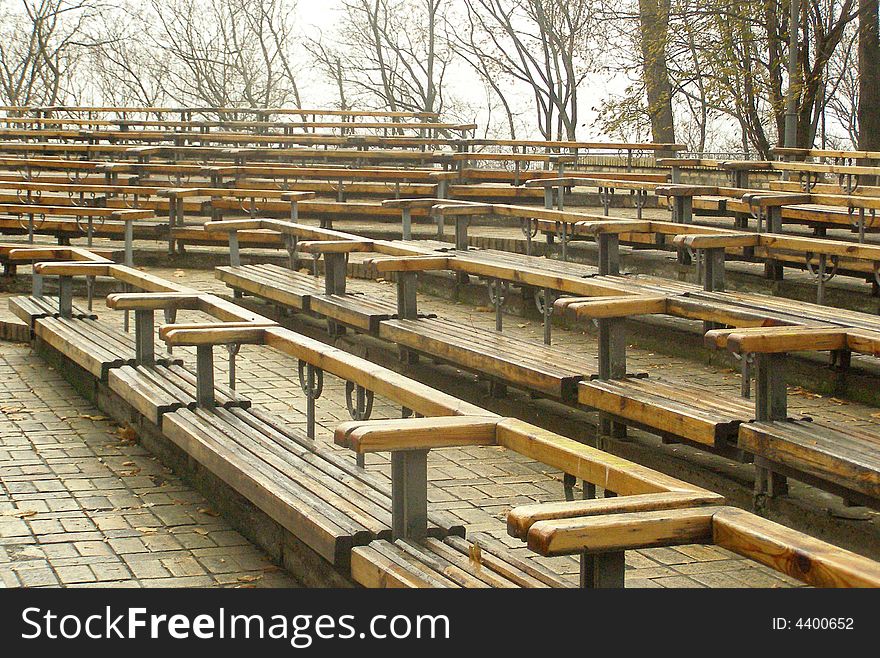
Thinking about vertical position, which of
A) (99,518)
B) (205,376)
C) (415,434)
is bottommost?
(99,518)

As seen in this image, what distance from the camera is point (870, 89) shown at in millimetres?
17609

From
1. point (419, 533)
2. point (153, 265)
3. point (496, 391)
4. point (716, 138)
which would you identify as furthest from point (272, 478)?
point (716, 138)

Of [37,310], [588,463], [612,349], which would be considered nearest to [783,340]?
[612,349]

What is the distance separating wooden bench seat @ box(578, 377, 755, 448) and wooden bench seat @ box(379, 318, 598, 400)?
0.18 meters

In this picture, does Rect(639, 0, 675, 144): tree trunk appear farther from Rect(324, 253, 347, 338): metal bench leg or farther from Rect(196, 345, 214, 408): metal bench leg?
Rect(196, 345, 214, 408): metal bench leg

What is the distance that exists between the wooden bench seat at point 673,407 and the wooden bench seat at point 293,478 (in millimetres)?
1229

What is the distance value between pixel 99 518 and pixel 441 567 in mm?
2064

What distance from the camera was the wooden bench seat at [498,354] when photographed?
589 centimetres

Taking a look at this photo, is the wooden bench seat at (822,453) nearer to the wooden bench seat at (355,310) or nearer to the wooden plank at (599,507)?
the wooden plank at (599,507)

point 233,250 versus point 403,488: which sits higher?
point 233,250

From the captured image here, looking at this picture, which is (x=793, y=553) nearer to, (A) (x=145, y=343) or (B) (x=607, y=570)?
(B) (x=607, y=570)

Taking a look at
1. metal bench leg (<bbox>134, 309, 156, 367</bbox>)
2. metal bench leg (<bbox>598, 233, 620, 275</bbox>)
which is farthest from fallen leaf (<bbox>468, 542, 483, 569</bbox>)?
metal bench leg (<bbox>598, 233, 620, 275</bbox>)

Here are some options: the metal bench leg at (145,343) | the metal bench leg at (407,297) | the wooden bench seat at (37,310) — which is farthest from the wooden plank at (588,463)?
the wooden bench seat at (37,310)

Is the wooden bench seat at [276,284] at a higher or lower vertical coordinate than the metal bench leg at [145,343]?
higher
